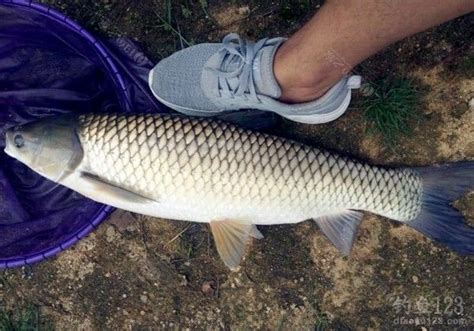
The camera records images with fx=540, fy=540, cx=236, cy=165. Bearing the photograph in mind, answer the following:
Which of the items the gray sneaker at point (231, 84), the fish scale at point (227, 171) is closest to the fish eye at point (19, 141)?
the fish scale at point (227, 171)

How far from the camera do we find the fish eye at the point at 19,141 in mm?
1850

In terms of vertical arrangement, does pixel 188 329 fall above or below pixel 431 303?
above

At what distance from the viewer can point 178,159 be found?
1825 mm

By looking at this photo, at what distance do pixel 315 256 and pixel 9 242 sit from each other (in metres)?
1.20

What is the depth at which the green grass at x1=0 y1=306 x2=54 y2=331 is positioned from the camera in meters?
2.24

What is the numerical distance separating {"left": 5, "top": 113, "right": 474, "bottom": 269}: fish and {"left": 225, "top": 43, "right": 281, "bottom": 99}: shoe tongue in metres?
0.21

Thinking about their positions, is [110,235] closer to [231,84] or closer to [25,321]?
[25,321]

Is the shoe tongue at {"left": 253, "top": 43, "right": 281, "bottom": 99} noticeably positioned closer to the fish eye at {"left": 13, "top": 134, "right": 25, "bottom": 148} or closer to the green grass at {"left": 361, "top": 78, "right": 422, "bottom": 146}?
the green grass at {"left": 361, "top": 78, "right": 422, "bottom": 146}

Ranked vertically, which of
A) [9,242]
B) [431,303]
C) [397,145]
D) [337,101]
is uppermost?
[337,101]

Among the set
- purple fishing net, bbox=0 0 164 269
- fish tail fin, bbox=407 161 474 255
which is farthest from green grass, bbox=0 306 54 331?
fish tail fin, bbox=407 161 474 255

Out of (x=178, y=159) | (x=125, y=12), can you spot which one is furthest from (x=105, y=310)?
(x=125, y=12)

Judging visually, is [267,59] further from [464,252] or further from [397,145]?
[464,252]

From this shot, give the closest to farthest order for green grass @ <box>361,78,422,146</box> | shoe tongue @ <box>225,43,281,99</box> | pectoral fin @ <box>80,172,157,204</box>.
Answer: shoe tongue @ <box>225,43,281,99</box> → pectoral fin @ <box>80,172,157,204</box> → green grass @ <box>361,78,422,146</box>

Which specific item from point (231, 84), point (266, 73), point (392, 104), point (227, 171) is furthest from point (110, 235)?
point (392, 104)
